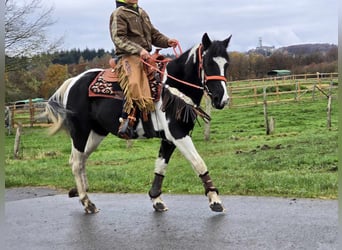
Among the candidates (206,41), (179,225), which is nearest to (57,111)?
(206,41)

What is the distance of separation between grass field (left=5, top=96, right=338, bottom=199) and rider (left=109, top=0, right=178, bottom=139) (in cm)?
185

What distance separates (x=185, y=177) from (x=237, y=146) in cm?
602

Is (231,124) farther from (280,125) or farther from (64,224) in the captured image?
(64,224)

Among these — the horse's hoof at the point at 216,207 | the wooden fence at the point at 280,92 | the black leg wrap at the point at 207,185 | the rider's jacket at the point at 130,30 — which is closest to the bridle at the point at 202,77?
the rider's jacket at the point at 130,30

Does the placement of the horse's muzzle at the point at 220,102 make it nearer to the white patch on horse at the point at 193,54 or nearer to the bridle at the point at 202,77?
the bridle at the point at 202,77

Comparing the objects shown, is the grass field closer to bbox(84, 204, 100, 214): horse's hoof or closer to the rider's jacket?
bbox(84, 204, 100, 214): horse's hoof

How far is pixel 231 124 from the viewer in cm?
2339

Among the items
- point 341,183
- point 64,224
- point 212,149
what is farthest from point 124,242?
point 212,149

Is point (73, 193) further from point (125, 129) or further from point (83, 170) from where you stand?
point (125, 129)

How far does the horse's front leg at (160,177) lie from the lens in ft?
21.1

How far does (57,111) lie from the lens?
281 inches

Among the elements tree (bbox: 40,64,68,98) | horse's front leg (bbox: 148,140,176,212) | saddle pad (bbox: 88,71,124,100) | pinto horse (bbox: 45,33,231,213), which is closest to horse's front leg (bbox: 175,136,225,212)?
pinto horse (bbox: 45,33,231,213)

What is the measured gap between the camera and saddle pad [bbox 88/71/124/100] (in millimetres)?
6457

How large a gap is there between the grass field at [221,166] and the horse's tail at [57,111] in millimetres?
260
